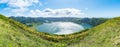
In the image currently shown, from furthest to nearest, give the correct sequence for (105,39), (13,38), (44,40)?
(44,40) → (105,39) → (13,38)

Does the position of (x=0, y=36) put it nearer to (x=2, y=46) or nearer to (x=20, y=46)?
(x=20, y=46)

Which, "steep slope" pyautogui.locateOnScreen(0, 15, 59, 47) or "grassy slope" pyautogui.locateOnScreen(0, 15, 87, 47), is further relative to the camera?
"grassy slope" pyautogui.locateOnScreen(0, 15, 87, 47)

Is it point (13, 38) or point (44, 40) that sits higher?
point (13, 38)

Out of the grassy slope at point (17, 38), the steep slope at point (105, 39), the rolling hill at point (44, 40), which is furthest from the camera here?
the steep slope at point (105, 39)

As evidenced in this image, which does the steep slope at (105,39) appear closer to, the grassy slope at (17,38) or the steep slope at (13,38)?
the grassy slope at (17,38)

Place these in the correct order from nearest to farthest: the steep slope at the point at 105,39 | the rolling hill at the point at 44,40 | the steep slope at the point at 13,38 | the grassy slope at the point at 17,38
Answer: the steep slope at the point at 13,38 → the grassy slope at the point at 17,38 → the rolling hill at the point at 44,40 → the steep slope at the point at 105,39

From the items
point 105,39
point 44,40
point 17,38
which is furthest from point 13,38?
point 44,40

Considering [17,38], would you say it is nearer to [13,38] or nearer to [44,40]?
[13,38]

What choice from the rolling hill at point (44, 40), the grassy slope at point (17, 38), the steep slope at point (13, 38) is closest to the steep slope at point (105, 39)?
the rolling hill at point (44, 40)

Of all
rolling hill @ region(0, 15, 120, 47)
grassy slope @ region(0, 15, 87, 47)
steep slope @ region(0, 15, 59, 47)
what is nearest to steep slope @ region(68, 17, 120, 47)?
rolling hill @ region(0, 15, 120, 47)

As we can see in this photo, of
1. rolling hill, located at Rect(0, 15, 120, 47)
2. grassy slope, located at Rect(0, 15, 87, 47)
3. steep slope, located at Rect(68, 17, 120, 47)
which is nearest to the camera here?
grassy slope, located at Rect(0, 15, 87, 47)

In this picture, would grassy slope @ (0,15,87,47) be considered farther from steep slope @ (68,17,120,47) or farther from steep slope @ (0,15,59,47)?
steep slope @ (68,17,120,47)

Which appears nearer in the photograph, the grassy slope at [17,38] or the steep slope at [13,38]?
the steep slope at [13,38]
